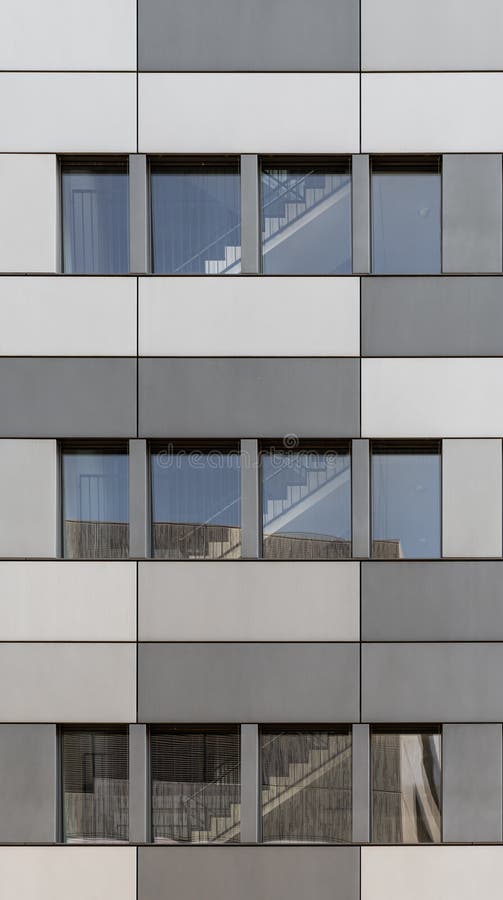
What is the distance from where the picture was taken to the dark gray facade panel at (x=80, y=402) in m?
5.86

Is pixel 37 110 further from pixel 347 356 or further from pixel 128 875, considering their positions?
pixel 128 875

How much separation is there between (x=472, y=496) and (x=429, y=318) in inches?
69.3

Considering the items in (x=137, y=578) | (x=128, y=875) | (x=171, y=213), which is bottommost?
(x=128, y=875)

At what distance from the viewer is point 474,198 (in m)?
5.91

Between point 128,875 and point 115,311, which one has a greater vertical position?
point 115,311

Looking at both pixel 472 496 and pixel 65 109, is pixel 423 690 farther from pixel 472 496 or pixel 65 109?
pixel 65 109

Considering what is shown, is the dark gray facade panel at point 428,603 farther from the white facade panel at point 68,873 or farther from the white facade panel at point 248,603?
the white facade panel at point 68,873

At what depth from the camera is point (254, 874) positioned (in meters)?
5.69

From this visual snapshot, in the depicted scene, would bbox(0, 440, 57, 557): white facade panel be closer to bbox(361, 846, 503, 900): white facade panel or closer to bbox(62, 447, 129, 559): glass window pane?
bbox(62, 447, 129, 559): glass window pane

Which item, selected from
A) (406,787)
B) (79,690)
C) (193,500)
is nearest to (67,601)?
(79,690)

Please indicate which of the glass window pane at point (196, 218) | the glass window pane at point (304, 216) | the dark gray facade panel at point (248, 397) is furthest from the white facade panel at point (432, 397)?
the glass window pane at point (196, 218)

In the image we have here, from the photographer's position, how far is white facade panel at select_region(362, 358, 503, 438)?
584cm

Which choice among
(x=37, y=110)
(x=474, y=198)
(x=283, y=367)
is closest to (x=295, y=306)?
(x=283, y=367)

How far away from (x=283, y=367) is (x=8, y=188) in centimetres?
320
